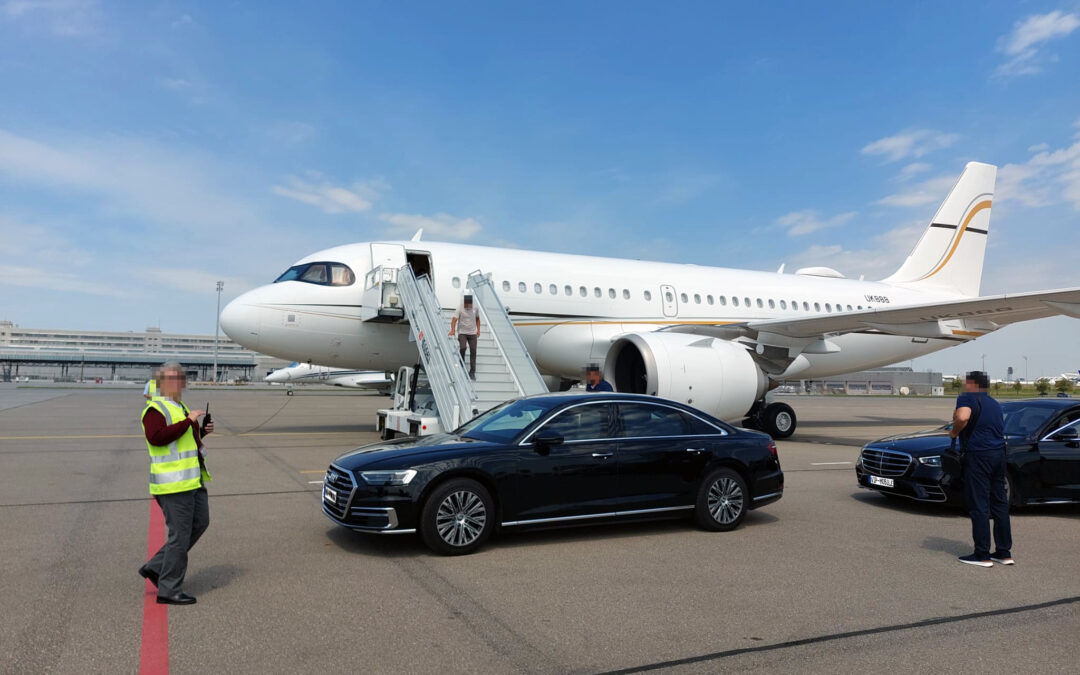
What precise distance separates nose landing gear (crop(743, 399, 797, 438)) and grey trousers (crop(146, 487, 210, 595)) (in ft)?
48.2

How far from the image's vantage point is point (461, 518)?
20.3ft

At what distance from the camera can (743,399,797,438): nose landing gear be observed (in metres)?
17.5

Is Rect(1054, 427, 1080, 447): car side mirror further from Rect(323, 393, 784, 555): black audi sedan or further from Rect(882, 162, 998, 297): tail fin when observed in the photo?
Rect(882, 162, 998, 297): tail fin

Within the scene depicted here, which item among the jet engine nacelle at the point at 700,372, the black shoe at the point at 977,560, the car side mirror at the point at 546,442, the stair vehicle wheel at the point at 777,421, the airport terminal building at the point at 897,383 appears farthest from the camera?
the airport terminal building at the point at 897,383

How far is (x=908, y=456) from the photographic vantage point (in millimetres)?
8500

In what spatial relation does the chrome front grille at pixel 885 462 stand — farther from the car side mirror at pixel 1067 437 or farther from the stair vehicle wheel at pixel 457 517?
the stair vehicle wheel at pixel 457 517

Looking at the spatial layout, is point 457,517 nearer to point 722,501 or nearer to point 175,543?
point 175,543

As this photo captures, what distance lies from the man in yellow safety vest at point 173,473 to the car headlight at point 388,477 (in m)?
1.37

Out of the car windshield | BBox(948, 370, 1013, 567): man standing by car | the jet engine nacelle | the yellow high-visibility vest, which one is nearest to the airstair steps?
the jet engine nacelle

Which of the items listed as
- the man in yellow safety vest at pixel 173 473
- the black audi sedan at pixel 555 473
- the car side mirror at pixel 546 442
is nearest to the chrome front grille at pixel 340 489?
the black audi sedan at pixel 555 473

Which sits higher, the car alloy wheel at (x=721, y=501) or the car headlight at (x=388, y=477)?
the car headlight at (x=388, y=477)

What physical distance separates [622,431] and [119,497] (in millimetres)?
6050

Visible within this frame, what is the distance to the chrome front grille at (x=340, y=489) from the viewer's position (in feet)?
20.0

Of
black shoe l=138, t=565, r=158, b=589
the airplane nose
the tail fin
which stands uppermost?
the tail fin
